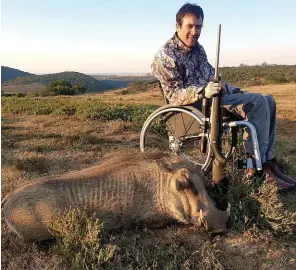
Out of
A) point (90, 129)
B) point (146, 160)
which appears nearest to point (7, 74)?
point (90, 129)

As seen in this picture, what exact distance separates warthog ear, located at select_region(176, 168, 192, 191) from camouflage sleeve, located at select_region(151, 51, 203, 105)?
1201 millimetres

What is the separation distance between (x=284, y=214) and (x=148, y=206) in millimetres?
1318

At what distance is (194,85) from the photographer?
5355 millimetres

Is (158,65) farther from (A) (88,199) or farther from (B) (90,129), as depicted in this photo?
(B) (90,129)

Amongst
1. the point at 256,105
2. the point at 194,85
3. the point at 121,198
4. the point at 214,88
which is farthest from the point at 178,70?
the point at 121,198

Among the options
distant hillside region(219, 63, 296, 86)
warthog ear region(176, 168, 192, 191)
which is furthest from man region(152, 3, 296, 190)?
distant hillside region(219, 63, 296, 86)

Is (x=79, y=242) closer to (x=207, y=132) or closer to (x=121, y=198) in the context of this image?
(x=121, y=198)

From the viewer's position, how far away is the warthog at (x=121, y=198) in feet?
13.0

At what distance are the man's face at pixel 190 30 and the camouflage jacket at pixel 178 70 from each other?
75 millimetres

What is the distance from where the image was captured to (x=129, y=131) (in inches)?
458

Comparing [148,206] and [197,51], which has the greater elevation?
[197,51]

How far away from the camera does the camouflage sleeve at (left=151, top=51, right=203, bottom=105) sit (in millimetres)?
5270

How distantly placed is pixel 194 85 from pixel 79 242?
2.43 metres

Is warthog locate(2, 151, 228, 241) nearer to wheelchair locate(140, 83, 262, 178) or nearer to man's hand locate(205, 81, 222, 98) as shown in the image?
wheelchair locate(140, 83, 262, 178)
